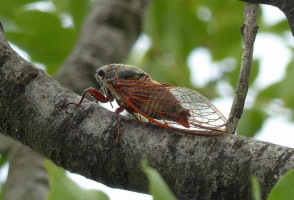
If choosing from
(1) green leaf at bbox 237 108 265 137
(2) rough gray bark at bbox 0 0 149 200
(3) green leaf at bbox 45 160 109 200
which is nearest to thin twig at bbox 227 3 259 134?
(3) green leaf at bbox 45 160 109 200

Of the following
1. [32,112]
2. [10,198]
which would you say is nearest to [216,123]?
[32,112]

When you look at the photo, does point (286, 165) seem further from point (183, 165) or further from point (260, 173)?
point (183, 165)

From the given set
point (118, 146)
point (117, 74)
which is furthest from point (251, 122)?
point (118, 146)

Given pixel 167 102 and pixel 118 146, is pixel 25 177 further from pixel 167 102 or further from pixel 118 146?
pixel 118 146

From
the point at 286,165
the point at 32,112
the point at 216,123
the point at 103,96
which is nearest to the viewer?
the point at 286,165

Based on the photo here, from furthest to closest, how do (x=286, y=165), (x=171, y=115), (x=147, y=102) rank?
(x=147, y=102), (x=171, y=115), (x=286, y=165)
